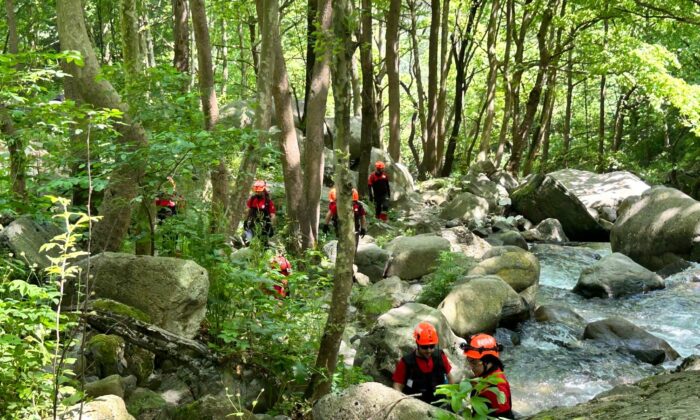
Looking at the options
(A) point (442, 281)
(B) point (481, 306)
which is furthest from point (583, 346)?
(A) point (442, 281)

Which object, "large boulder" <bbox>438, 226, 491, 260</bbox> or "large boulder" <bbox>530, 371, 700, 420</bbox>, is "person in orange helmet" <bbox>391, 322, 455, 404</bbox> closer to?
"large boulder" <bbox>530, 371, 700, 420</bbox>

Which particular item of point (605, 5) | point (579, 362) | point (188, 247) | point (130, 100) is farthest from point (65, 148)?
point (605, 5)

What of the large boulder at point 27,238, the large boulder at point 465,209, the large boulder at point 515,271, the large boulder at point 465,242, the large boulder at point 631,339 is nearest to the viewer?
the large boulder at point 27,238

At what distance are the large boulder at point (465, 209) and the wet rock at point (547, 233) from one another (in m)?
1.59

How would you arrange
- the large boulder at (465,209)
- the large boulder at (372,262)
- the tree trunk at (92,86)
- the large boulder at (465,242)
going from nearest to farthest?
the tree trunk at (92,86)
the large boulder at (372,262)
the large boulder at (465,242)
the large boulder at (465,209)

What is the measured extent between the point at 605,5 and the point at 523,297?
9.61 meters

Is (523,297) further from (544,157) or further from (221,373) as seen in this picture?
(544,157)

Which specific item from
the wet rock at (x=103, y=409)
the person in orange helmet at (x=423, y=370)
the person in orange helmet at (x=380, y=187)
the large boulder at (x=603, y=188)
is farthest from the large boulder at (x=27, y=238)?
the large boulder at (x=603, y=188)

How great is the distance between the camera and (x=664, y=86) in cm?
1630

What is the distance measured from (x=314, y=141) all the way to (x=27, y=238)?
5.16 metres

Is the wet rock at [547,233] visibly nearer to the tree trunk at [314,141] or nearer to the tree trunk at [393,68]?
the tree trunk at [393,68]

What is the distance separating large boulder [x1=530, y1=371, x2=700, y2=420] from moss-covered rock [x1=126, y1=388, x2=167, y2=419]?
124 inches

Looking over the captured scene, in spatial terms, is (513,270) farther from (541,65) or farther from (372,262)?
(541,65)

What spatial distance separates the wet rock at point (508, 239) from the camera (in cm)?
1536
